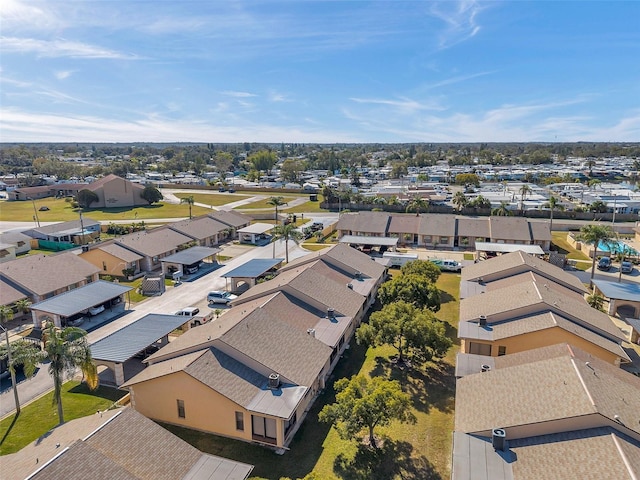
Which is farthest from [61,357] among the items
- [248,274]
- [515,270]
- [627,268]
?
[627,268]

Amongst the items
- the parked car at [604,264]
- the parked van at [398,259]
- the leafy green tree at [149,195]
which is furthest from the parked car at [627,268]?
the leafy green tree at [149,195]

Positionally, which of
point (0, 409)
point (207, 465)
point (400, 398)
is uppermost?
point (400, 398)

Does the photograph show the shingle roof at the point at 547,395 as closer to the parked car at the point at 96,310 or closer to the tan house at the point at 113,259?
the parked car at the point at 96,310

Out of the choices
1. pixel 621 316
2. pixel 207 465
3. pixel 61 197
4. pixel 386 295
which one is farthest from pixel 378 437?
pixel 61 197

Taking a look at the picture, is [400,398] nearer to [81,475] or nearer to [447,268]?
[81,475]

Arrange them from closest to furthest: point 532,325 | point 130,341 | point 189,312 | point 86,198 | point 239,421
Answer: point 239,421 < point 532,325 < point 130,341 < point 189,312 < point 86,198

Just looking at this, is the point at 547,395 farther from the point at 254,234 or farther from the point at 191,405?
the point at 254,234

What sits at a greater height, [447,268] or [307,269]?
[307,269]

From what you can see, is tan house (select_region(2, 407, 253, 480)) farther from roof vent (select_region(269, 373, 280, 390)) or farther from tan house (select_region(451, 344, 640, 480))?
tan house (select_region(451, 344, 640, 480))
